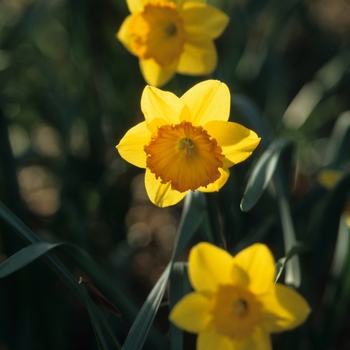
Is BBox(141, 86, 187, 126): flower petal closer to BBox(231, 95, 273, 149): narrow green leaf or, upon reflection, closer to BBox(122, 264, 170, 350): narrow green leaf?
BBox(122, 264, 170, 350): narrow green leaf

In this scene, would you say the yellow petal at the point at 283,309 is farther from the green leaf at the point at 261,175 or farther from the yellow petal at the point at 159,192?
the yellow petal at the point at 159,192

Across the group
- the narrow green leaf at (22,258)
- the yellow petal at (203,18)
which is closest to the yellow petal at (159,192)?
the narrow green leaf at (22,258)

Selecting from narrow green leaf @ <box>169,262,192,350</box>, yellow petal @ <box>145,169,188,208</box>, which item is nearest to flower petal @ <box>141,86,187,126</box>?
yellow petal @ <box>145,169,188,208</box>

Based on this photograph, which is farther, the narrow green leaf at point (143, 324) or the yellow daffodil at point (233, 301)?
the narrow green leaf at point (143, 324)

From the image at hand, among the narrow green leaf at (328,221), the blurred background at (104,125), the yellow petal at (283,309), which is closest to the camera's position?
the yellow petal at (283,309)

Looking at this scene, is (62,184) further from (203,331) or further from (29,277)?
(203,331)

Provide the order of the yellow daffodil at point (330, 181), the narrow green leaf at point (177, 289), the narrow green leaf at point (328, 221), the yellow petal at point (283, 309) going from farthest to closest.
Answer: the yellow daffodil at point (330, 181), the narrow green leaf at point (328, 221), the narrow green leaf at point (177, 289), the yellow petal at point (283, 309)
